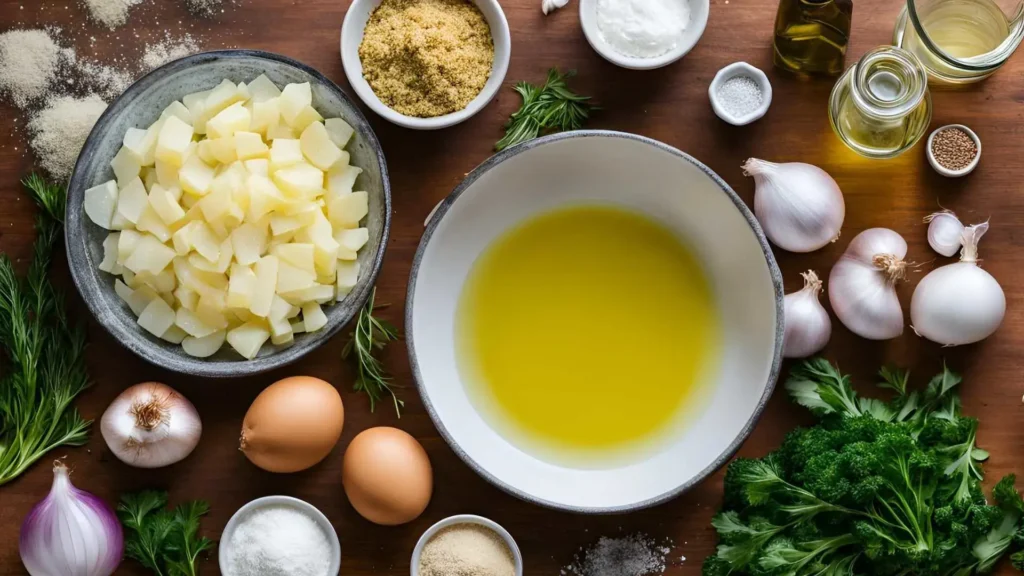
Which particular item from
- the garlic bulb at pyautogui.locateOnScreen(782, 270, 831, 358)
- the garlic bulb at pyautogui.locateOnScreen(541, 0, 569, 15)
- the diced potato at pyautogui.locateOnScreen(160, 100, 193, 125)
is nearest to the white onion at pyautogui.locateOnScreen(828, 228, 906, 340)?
the garlic bulb at pyautogui.locateOnScreen(782, 270, 831, 358)

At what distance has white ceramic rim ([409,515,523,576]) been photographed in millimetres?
1812

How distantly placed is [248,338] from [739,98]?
113 cm

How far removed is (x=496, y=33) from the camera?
1834 mm

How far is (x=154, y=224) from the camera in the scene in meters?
1.73

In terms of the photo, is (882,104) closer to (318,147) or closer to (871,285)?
(871,285)

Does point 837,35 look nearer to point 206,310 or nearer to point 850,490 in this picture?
point 850,490

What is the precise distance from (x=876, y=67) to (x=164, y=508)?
68.5 inches

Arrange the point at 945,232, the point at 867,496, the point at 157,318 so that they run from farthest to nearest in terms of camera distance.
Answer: the point at 945,232 → the point at 157,318 → the point at 867,496

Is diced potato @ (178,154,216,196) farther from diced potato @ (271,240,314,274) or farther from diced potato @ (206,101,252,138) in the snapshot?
diced potato @ (271,240,314,274)

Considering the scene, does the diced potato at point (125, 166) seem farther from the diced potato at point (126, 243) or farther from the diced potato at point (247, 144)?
the diced potato at point (247, 144)

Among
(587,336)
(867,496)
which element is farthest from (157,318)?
(867,496)

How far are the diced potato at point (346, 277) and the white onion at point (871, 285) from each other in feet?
3.31

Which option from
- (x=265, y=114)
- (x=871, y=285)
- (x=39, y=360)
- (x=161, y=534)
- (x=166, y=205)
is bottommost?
(x=161, y=534)

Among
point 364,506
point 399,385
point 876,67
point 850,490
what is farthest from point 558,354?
point 876,67
